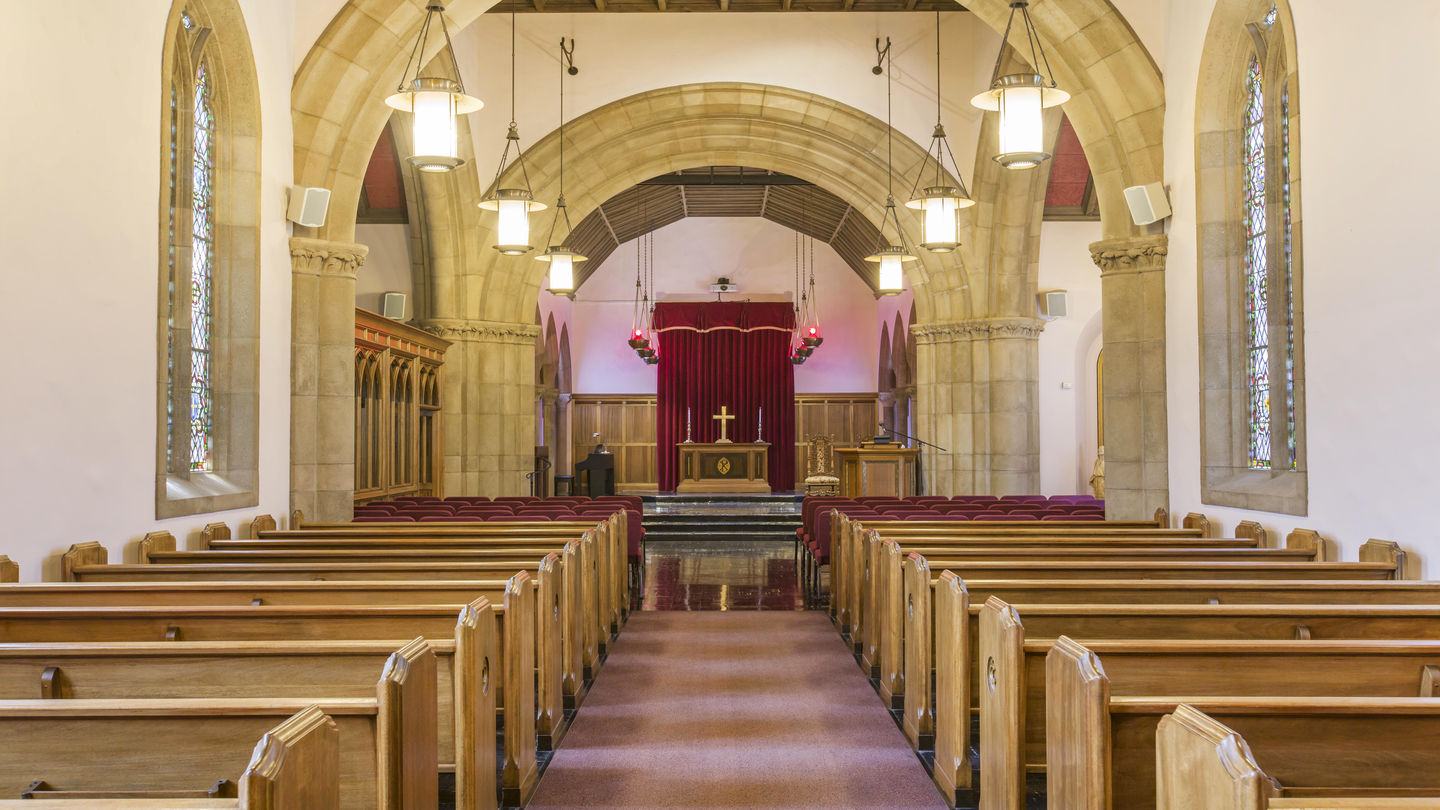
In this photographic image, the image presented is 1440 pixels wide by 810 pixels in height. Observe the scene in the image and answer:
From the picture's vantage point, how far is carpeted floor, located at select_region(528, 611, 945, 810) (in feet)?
11.5

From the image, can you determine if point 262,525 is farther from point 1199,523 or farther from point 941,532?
point 1199,523

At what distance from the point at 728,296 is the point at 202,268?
50.8 ft

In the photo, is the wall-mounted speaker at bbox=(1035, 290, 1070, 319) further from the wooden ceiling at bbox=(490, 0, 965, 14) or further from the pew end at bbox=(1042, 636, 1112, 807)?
the pew end at bbox=(1042, 636, 1112, 807)

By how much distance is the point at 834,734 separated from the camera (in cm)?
423

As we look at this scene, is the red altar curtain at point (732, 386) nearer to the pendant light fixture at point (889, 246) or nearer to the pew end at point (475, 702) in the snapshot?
the pendant light fixture at point (889, 246)

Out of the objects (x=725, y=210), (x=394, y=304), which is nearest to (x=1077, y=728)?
(x=394, y=304)

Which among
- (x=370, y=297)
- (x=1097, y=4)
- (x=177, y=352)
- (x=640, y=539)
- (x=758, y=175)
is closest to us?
(x=177, y=352)

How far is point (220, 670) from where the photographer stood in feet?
8.21

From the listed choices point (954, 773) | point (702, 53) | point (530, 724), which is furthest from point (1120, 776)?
point (702, 53)

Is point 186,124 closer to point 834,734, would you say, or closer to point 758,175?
point 834,734

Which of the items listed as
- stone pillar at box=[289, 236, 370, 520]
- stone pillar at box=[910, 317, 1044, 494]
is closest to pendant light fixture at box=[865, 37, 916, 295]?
stone pillar at box=[910, 317, 1044, 494]

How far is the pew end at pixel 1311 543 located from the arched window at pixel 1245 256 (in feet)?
1.77

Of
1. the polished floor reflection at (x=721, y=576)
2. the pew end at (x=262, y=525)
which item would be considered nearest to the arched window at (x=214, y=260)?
the pew end at (x=262, y=525)

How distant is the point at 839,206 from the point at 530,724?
48.1 feet
